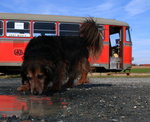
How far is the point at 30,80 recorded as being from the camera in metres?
5.21

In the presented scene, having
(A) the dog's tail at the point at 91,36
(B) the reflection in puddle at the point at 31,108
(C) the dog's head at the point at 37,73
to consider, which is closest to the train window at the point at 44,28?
(A) the dog's tail at the point at 91,36

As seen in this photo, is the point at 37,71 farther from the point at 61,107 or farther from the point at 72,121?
the point at 72,121

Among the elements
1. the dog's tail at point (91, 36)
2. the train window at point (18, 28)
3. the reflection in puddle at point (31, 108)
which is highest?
the train window at point (18, 28)

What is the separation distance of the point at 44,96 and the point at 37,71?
58 centimetres

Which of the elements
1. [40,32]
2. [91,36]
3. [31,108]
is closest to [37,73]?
[31,108]

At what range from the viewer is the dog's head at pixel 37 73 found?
5062 millimetres

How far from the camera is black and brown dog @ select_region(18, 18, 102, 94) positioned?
5133 mm

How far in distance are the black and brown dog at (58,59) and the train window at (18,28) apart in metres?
6.83

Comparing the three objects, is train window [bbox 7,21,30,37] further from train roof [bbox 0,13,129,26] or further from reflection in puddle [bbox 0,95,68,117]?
reflection in puddle [bbox 0,95,68,117]

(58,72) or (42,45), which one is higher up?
(42,45)

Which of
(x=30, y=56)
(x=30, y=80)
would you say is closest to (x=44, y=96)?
(x=30, y=80)

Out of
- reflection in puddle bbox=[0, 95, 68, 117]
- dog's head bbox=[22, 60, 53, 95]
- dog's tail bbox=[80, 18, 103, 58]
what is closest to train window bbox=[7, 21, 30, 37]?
dog's tail bbox=[80, 18, 103, 58]

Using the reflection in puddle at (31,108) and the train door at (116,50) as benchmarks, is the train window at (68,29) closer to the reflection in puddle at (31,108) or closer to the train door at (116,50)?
the train door at (116,50)

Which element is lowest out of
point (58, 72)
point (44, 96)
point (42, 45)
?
point (44, 96)
